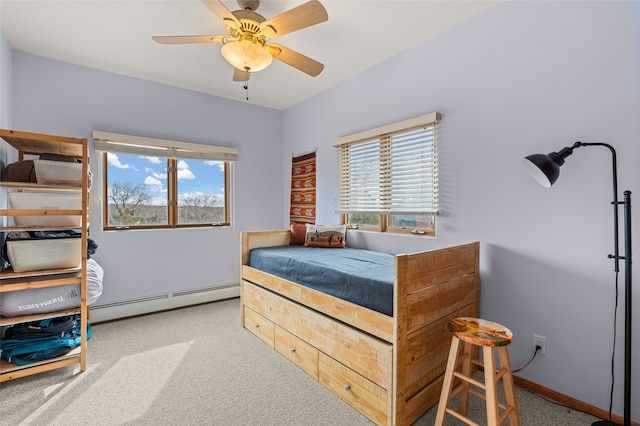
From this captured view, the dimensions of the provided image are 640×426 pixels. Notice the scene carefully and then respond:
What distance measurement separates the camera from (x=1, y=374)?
1944 mm

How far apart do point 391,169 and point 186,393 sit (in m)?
2.33

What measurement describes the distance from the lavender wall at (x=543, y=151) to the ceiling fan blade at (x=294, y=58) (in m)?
0.92

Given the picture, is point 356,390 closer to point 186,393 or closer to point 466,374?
point 466,374

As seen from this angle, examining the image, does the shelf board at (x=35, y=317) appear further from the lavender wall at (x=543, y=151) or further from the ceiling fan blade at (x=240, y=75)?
the lavender wall at (x=543, y=151)

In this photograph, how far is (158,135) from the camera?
11.3ft

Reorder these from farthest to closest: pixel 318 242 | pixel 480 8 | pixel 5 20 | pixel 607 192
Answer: pixel 318 242 → pixel 5 20 → pixel 480 8 → pixel 607 192

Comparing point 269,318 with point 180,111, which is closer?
point 269,318

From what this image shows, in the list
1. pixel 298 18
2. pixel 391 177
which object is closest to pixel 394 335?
pixel 391 177

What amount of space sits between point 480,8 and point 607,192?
1.44 m

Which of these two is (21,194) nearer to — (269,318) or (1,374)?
(1,374)

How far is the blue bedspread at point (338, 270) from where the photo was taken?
1720mm

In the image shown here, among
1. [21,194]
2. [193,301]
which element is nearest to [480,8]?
[21,194]

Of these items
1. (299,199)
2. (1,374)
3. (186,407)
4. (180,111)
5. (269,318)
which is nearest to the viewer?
(186,407)

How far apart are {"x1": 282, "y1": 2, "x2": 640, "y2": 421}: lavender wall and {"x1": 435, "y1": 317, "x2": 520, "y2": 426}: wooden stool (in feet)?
1.98
